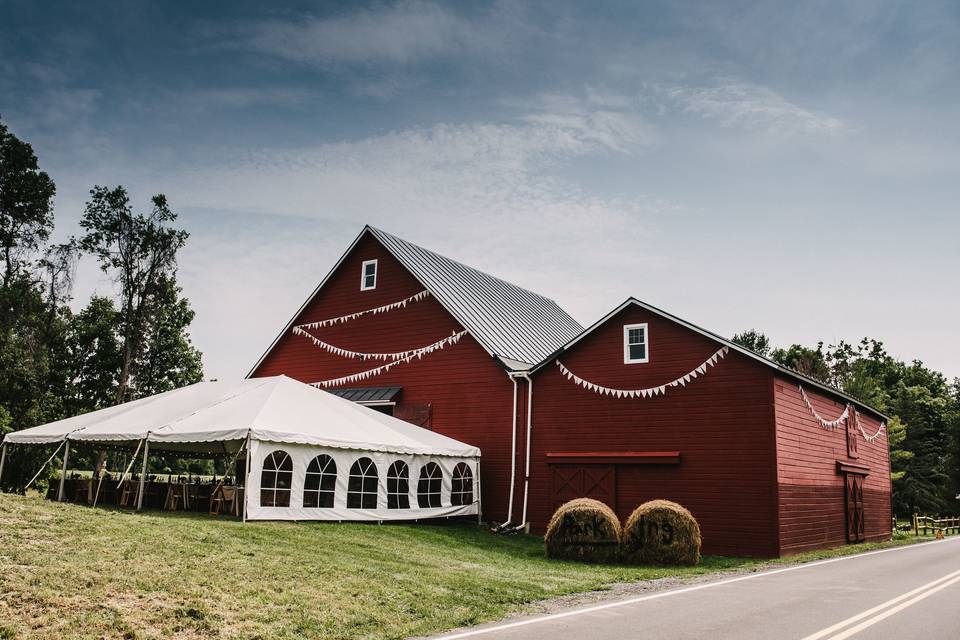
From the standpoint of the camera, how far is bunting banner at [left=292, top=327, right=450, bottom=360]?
25.0 meters

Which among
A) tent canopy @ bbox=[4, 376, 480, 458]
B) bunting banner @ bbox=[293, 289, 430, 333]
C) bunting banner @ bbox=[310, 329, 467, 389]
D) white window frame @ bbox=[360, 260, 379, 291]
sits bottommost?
tent canopy @ bbox=[4, 376, 480, 458]

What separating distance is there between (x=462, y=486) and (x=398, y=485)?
112 inches

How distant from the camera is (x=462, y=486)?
2166 centimetres

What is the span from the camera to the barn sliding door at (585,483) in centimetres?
1994

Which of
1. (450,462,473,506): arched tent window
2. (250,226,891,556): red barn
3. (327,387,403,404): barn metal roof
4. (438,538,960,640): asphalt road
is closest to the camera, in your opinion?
(438,538,960,640): asphalt road

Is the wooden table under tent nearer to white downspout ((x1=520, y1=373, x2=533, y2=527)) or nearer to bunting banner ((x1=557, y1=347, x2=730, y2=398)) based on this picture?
white downspout ((x1=520, y1=373, x2=533, y2=527))

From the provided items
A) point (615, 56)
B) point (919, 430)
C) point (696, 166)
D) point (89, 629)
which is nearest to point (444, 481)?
point (696, 166)

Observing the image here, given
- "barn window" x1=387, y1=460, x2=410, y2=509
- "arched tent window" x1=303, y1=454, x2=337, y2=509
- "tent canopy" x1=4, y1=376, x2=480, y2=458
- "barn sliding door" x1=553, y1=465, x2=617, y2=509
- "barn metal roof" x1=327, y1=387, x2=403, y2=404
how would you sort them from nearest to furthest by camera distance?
"tent canopy" x1=4, y1=376, x2=480, y2=458 → "arched tent window" x1=303, y1=454, x2=337, y2=509 → "barn window" x1=387, y1=460, x2=410, y2=509 → "barn sliding door" x1=553, y1=465, x2=617, y2=509 → "barn metal roof" x1=327, y1=387, x2=403, y2=404

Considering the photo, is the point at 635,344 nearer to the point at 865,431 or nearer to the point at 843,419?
the point at 843,419

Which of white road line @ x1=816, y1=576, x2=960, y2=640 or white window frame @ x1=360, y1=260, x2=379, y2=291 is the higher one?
white window frame @ x1=360, y1=260, x2=379, y2=291

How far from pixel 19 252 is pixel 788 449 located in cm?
3272

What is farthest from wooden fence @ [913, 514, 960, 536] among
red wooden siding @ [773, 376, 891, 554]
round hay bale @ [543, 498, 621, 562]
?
round hay bale @ [543, 498, 621, 562]

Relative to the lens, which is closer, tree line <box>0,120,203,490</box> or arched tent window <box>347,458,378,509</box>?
arched tent window <box>347,458,378,509</box>

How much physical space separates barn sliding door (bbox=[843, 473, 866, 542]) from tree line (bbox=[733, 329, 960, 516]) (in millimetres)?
19472
